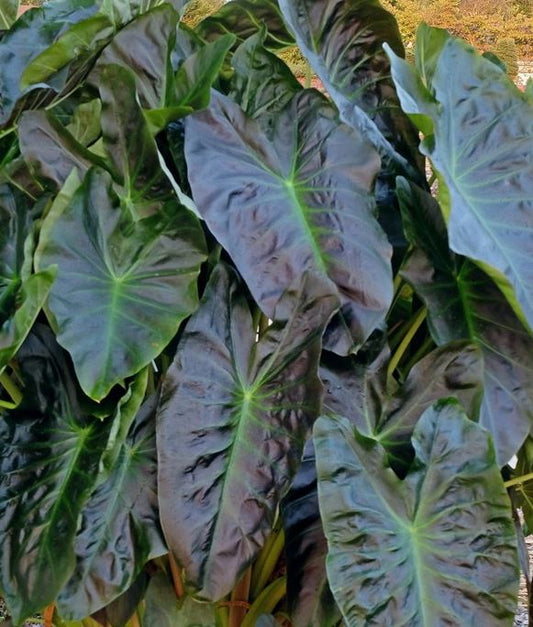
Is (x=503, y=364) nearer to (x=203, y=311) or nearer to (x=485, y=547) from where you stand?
(x=485, y=547)

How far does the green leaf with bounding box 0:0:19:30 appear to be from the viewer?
4.10 feet

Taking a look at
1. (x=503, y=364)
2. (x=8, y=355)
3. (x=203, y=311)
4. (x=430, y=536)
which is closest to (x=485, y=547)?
(x=430, y=536)

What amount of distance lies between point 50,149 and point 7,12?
53cm

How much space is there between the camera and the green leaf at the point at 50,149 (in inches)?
32.6

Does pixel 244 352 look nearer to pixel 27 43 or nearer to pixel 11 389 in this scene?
pixel 11 389

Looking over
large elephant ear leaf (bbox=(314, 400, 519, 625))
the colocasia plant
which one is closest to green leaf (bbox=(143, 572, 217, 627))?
the colocasia plant

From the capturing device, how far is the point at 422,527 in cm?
79

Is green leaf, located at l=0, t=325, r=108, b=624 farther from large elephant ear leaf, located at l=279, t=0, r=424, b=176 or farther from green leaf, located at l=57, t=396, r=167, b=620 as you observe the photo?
large elephant ear leaf, located at l=279, t=0, r=424, b=176

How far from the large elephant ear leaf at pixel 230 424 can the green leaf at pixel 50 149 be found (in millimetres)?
184

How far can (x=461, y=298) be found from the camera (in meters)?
0.90

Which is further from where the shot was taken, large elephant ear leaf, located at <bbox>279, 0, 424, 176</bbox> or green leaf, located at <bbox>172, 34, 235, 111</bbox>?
large elephant ear leaf, located at <bbox>279, 0, 424, 176</bbox>

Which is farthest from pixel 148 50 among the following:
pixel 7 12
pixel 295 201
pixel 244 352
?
pixel 7 12

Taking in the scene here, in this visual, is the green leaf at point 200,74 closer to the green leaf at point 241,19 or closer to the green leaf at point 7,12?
the green leaf at point 241,19

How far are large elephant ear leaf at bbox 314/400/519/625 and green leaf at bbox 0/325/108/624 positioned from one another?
0.74 feet
